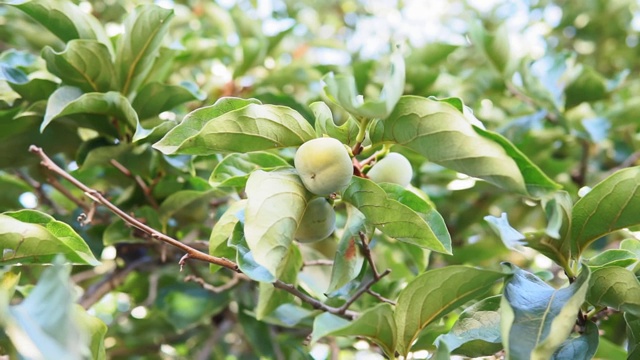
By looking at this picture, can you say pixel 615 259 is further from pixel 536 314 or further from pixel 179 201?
pixel 179 201

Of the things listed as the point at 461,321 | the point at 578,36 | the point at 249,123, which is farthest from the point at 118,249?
the point at 578,36

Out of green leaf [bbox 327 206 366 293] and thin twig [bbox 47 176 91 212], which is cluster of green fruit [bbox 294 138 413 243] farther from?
thin twig [bbox 47 176 91 212]

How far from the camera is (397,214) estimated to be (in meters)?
0.73

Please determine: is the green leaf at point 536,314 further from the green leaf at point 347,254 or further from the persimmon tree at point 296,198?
the green leaf at point 347,254

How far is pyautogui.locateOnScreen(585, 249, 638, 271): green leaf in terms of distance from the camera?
0.77 metres

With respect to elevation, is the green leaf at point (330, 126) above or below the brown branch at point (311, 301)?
above

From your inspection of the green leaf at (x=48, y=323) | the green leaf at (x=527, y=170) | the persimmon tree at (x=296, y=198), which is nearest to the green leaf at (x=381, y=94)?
the persimmon tree at (x=296, y=198)

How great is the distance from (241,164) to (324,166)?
0.65 feet

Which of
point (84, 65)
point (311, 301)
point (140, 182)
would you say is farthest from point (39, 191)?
point (311, 301)

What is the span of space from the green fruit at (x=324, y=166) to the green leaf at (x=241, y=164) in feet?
0.41

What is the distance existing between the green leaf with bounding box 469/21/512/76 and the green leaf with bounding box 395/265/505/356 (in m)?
0.89

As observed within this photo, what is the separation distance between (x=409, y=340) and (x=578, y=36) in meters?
2.13

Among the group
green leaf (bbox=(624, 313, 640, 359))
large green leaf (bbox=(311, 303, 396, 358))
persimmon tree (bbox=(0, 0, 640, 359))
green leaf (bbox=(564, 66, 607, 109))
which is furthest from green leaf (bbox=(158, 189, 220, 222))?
green leaf (bbox=(564, 66, 607, 109))

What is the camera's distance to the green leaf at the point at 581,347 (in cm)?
72
